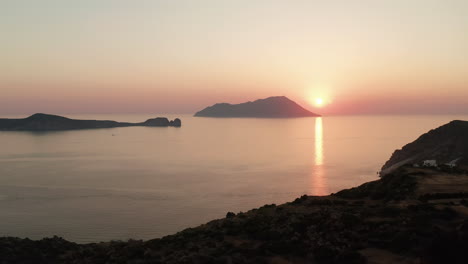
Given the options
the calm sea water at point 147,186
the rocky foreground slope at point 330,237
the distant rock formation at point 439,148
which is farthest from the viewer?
the distant rock formation at point 439,148

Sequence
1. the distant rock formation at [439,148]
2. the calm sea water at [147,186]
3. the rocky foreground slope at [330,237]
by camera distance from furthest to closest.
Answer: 1. the distant rock formation at [439,148]
2. the calm sea water at [147,186]
3. the rocky foreground slope at [330,237]

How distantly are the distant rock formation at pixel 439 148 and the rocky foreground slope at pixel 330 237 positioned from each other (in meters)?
72.3

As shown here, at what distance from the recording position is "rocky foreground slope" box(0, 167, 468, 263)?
19344mm

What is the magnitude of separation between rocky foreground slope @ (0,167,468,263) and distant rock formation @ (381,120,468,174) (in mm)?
72296

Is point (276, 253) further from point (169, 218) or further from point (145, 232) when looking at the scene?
point (169, 218)

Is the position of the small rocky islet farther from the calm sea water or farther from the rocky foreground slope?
the calm sea water

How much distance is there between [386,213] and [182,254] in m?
14.1

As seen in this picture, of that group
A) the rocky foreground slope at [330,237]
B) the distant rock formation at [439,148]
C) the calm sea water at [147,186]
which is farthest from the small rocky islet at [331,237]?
the distant rock formation at [439,148]

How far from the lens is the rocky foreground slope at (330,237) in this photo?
19.3 meters

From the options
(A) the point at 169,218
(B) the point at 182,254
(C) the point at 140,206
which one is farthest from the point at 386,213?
(C) the point at 140,206

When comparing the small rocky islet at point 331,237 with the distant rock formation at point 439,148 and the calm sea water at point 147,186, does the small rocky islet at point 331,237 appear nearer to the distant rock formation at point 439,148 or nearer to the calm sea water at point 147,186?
the calm sea water at point 147,186

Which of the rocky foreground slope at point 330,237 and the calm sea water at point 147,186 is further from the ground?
the rocky foreground slope at point 330,237

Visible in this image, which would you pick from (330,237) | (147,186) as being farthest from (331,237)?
(147,186)

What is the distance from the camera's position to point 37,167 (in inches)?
4914
